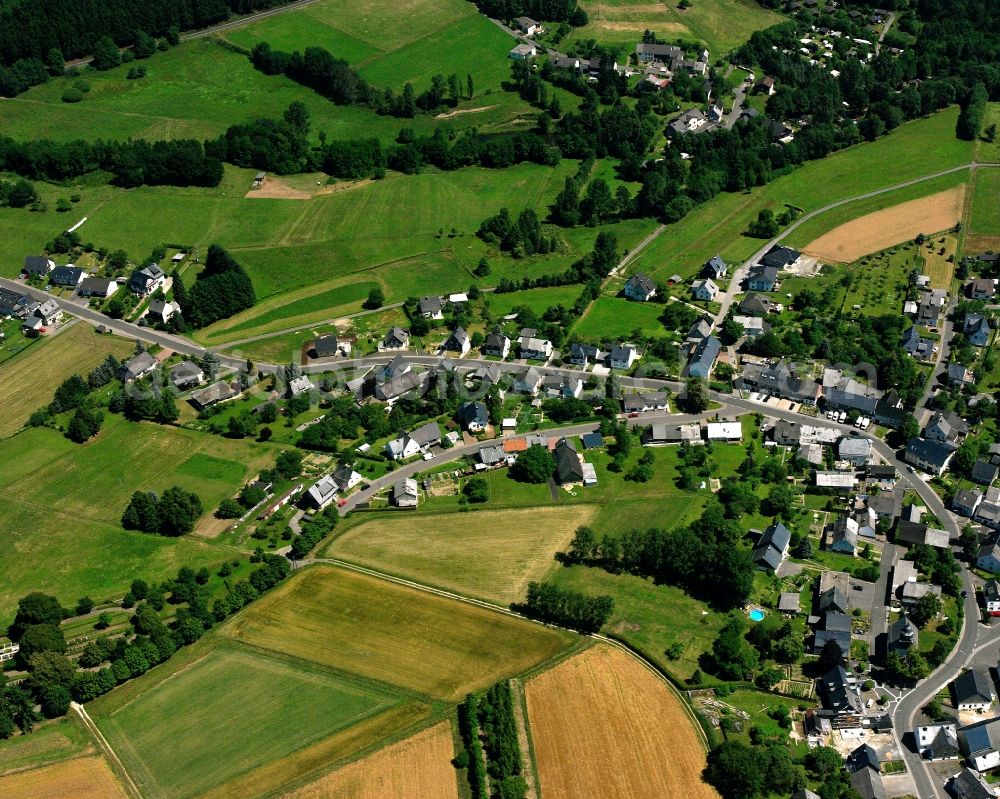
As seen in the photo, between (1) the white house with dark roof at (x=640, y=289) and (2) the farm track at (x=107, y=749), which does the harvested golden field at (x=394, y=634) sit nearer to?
(2) the farm track at (x=107, y=749)

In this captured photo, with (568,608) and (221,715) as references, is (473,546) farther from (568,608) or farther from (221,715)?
(221,715)

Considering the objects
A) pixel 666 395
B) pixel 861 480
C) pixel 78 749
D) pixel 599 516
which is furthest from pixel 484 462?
pixel 78 749

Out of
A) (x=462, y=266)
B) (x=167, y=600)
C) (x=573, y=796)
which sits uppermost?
(x=462, y=266)

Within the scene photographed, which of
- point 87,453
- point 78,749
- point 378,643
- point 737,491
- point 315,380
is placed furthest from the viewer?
point 315,380

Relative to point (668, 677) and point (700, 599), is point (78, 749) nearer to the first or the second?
point (668, 677)

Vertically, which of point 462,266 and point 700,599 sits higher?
point 462,266

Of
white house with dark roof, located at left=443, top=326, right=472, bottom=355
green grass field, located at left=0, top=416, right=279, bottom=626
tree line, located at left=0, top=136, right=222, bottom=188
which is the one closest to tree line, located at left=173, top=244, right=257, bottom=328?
green grass field, located at left=0, top=416, right=279, bottom=626

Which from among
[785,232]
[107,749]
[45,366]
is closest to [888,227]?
[785,232]
